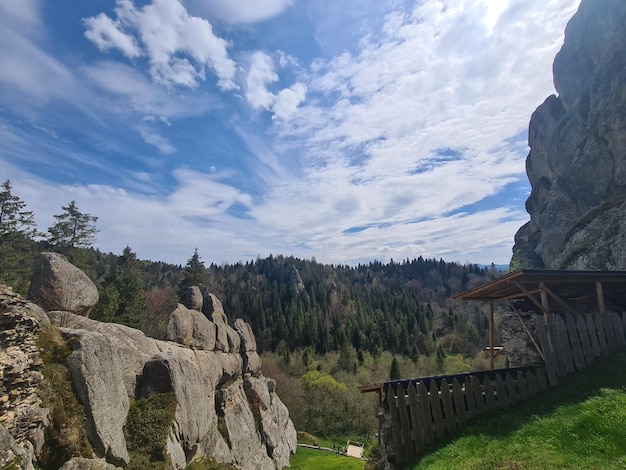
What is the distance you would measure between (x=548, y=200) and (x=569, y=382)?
2176 inches

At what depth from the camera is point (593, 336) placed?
44.3 feet

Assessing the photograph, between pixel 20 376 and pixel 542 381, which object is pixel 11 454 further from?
pixel 542 381

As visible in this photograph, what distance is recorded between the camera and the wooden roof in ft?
45.4

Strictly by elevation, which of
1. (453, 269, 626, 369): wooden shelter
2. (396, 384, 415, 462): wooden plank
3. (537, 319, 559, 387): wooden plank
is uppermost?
(453, 269, 626, 369): wooden shelter

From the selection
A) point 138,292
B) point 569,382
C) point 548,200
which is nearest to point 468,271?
point 548,200

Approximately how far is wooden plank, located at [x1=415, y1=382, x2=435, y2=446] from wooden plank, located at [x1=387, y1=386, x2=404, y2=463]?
31.7 inches

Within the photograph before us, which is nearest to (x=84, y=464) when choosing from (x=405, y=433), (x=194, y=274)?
(x=405, y=433)

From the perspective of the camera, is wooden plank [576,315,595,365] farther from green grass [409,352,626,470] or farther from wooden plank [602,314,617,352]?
wooden plank [602,314,617,352]

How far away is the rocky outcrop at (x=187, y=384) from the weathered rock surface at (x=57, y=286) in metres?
0.65

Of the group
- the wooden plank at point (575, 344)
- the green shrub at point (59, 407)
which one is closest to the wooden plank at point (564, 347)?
the wooden plank at point (575, 344)

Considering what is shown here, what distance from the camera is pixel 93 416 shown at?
424 inches

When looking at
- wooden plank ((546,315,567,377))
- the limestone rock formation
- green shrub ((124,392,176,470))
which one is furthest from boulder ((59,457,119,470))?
wooden plank ((546,315,567,377))

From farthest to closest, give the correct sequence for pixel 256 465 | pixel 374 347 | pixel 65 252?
pixel 374 347
pixel 65 252
pixel 256 465

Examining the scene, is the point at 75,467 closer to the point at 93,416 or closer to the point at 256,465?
the point at 93,416
